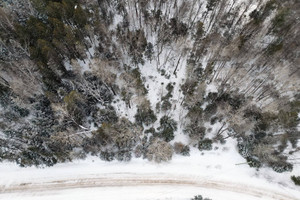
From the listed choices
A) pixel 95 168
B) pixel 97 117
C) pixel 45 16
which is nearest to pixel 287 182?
pixel 95 168

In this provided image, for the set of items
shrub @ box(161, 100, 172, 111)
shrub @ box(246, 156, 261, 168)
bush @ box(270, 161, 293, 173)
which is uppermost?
shrub @ box(161, 100, 172, 111)

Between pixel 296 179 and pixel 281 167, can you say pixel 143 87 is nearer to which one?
pixel 281 167

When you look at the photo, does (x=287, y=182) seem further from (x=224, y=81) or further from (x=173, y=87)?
(x=173, y=87)

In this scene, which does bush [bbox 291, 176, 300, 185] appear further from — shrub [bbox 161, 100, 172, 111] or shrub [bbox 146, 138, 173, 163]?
shrub [bbox 161, 100, 172, 111]

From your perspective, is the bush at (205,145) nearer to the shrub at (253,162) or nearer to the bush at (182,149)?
the bush at (182,149)

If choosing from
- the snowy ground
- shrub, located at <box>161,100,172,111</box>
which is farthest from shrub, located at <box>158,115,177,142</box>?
the snowy ground

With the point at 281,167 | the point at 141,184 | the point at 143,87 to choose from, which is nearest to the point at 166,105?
the point at 143,87
